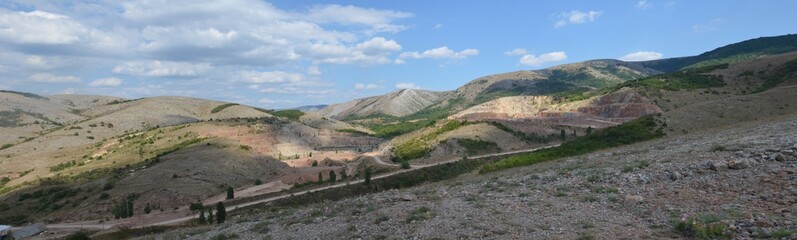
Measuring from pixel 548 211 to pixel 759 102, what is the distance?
61.6 meters

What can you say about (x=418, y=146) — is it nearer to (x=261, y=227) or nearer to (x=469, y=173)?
(x=469, y=173)

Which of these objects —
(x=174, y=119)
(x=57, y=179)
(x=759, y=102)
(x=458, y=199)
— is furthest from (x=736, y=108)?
(x=174, y=119)

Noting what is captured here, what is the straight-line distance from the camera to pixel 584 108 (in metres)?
114

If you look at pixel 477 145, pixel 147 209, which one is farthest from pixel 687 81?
pixel 147 209

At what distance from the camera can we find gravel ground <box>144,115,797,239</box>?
44.2 feet

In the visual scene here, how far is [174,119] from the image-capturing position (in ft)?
482

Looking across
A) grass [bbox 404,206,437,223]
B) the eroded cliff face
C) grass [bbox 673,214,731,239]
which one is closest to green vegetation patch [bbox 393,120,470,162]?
the eroded cliff face

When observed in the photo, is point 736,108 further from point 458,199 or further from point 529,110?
point 529,110

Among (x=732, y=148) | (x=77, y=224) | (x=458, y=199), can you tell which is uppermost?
(x=732, y=148)

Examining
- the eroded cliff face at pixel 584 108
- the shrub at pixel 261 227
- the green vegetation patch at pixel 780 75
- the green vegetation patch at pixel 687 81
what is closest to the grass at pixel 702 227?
the shrub at pixel 261 227

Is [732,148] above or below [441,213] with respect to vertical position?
above

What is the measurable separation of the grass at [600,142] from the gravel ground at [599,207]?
20784mm

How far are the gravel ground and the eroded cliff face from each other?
80.0 m

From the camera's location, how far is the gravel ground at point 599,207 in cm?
1347
